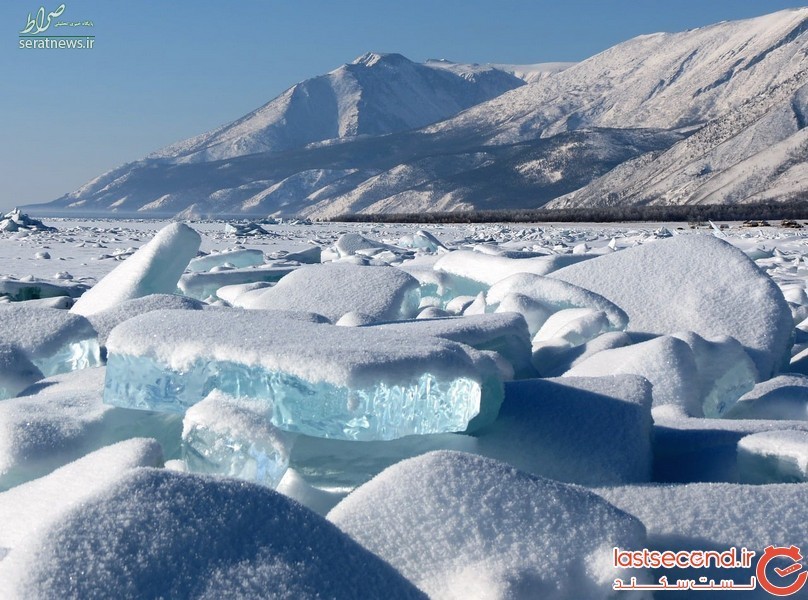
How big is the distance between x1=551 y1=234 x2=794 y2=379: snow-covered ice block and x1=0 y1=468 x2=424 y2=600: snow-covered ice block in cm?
214

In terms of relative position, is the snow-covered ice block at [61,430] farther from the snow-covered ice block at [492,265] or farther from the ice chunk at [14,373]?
the snow-covered ice block at [492,265]

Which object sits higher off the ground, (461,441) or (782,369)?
(461,441)

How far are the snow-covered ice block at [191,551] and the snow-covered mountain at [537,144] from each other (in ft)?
147

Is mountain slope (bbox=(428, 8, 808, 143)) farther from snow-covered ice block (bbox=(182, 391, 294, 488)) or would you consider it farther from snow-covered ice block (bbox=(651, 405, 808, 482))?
snow-covered ice block (bbox=(182, 391, 294, 488))

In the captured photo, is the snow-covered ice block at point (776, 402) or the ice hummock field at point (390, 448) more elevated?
the ice hummock field at point (390, 448)

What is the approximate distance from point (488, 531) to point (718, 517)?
437mm

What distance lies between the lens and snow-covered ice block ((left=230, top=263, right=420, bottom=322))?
11.1ft

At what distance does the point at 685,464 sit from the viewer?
6.27 feet

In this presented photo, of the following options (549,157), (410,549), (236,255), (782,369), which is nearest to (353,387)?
(410,549)

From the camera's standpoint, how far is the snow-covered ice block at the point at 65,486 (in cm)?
145

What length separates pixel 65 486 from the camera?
1486 mm

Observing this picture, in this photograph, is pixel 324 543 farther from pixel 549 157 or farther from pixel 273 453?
pixel 549 157

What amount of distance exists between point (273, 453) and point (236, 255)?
550 cm

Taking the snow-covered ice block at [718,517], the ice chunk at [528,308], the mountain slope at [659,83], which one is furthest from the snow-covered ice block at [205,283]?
the mountain slope at [659,83]
